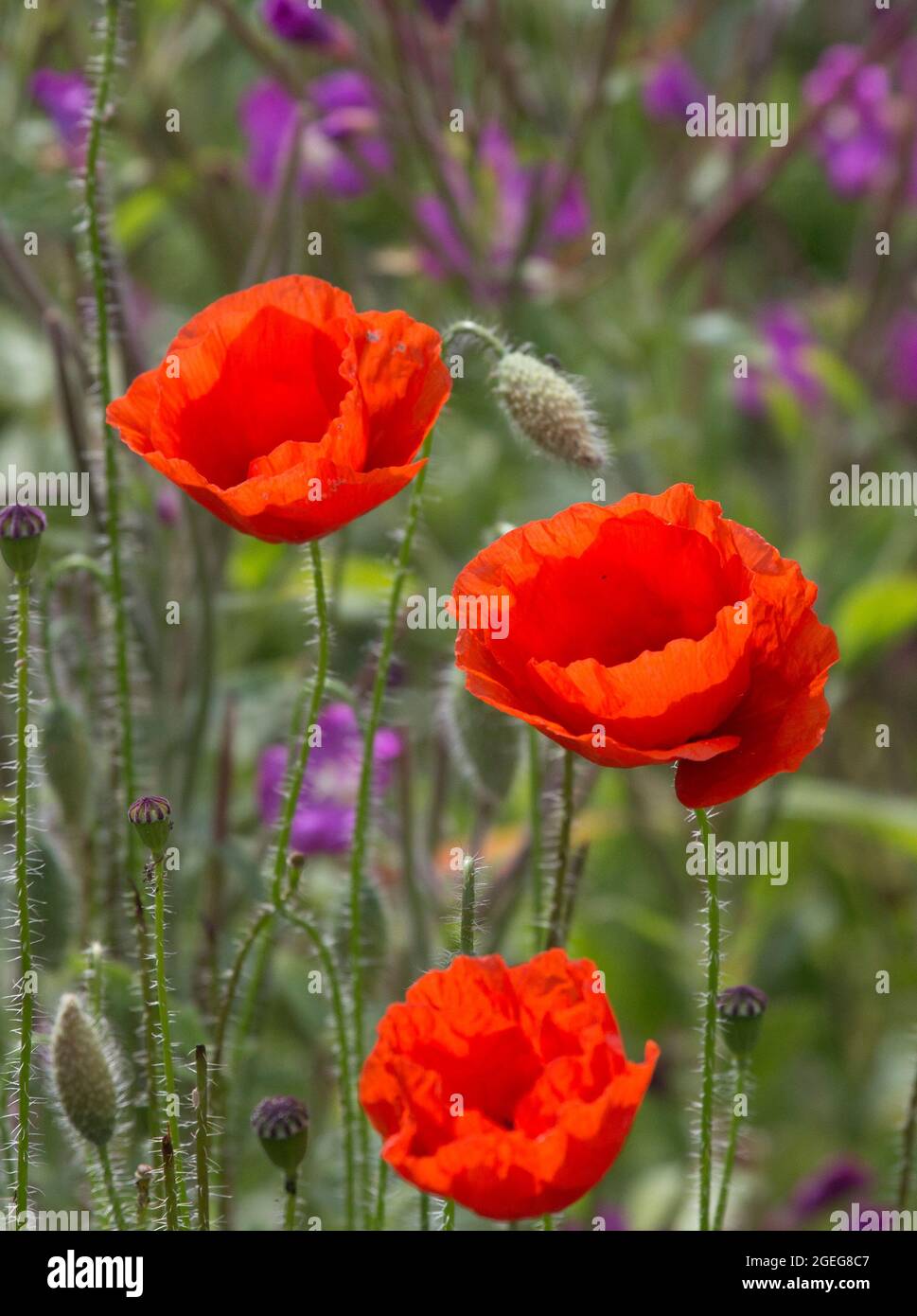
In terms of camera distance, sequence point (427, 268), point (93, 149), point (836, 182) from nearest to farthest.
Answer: point (93, 149)
point (427, 268)
point (836, 182)

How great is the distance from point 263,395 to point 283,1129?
10.6 inches

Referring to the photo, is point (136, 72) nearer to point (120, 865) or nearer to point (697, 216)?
point (697, 216)

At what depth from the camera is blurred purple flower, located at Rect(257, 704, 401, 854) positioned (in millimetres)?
1000

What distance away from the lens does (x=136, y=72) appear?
134 centimetres

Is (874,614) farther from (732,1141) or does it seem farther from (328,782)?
(732,1141)

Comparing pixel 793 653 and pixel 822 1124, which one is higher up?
pixel 793 653

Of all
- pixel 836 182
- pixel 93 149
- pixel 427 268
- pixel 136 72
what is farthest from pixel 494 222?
pixel 93 149

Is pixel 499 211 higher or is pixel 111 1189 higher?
pixel 499 211

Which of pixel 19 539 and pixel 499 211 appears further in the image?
pixel 499 211

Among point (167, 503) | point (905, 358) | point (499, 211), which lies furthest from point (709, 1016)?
point (905, 358)

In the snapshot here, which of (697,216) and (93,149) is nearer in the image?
(93,149)

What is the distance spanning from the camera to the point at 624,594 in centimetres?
58

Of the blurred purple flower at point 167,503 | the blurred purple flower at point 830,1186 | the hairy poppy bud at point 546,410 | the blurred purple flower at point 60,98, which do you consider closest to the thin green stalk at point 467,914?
the hairy poppy bud at point 546,410

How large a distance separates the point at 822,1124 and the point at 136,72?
1.09 m
